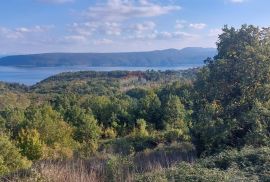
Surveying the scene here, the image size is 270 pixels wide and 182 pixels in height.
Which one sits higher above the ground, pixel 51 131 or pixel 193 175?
pixel 193 175

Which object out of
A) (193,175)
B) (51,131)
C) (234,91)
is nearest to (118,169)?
(193,175)

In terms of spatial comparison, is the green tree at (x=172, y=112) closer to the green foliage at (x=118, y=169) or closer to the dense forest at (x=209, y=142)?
the dense forest at (x=209, y=142)

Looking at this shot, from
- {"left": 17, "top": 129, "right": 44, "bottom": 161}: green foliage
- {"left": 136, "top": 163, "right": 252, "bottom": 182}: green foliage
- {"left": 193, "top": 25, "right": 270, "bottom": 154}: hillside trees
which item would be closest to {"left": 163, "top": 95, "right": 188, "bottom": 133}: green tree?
{"left": 17, "top": 129, "right": 44, "bottom": 161}: green foliage

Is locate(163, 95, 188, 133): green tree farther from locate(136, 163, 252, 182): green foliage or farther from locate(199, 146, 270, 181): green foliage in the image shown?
locate(136, 163, 252, 182): green foliage

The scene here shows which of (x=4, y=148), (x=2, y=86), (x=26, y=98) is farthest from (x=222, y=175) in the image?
(x=2, y=86)

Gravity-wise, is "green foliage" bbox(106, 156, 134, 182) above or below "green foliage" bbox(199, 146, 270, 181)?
below

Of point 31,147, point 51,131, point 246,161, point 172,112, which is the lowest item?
point 31,147

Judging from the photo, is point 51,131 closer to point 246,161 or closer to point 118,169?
point 118,169

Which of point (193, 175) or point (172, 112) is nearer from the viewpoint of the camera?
point (193, 175)

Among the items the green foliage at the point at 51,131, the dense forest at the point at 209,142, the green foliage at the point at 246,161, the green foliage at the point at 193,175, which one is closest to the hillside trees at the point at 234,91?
the dense forest at the point at 209,142

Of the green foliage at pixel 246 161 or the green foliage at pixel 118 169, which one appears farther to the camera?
the green foliage at pixel 118 169

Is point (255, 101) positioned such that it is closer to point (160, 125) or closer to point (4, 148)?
point (4, 148)

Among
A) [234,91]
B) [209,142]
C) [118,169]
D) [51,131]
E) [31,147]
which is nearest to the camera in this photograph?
[118,169]

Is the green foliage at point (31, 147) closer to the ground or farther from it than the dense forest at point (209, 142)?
closer to the ground
